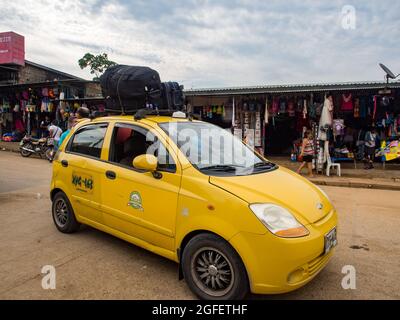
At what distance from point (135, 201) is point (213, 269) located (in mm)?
1130

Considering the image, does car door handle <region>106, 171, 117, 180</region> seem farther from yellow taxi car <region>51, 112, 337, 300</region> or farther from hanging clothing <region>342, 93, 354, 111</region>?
hanging clothing <region>342, 93, 354, 111</region>

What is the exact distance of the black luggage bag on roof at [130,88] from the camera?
13.4 feet

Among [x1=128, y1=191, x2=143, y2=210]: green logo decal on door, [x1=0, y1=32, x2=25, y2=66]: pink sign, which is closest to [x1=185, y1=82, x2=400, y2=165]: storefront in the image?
[x1=128, y1=191, x2=143, y2=210]: green logo decal on door

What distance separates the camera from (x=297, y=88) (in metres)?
10.5

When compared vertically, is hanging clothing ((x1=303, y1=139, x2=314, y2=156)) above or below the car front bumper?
above

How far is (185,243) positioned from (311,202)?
1250 millimetres

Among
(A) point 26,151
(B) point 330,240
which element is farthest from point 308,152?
(A) point 26,151

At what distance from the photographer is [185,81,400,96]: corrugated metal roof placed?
9.69 metres

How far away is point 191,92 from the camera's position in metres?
12.2

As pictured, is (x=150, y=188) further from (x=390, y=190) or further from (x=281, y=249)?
(x=390, y=190)

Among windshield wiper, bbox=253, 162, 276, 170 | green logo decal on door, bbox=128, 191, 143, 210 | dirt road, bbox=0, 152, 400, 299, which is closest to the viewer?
dirt road, bbox=0, 152, 400, 299

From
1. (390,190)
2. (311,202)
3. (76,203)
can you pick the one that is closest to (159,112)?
(76,203)

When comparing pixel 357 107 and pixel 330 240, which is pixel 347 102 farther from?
pixel 330 240

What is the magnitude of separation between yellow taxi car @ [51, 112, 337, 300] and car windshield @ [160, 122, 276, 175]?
0.01 m
